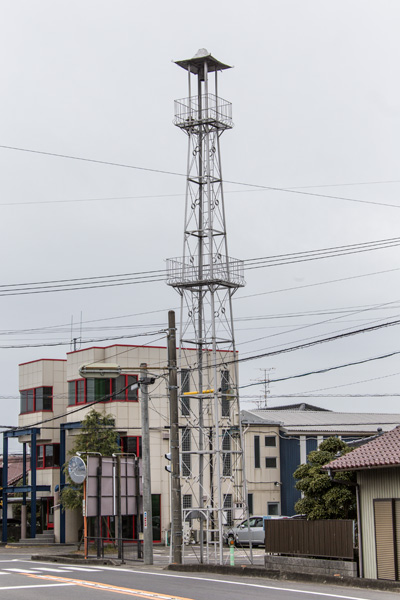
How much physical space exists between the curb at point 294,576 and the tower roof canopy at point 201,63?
60.4 ft

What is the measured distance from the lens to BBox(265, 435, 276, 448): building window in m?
54.9

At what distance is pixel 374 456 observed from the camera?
25.2 meters

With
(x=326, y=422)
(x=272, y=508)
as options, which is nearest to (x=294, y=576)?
(x=272, y=508)

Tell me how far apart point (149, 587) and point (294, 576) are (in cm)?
545

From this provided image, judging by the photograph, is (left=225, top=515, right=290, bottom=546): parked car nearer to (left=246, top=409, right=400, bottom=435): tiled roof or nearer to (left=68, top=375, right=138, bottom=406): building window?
(left=68, top=375, right=138, bottom=406): building window

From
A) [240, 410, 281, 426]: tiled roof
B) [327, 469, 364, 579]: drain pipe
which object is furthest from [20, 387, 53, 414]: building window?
[327, 469, 364, 579]: drain pipe

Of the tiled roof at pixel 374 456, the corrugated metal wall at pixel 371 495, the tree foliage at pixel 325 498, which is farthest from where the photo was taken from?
the tree foliage at pixel 325 498

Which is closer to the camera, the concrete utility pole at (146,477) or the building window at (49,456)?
the concrete utility pole at (146,477)

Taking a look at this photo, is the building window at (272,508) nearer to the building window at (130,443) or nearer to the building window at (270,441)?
the building window at (270,441)

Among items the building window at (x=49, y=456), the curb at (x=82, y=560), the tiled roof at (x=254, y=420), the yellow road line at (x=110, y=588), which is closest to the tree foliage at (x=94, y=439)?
the building window at (x=49, y=456)

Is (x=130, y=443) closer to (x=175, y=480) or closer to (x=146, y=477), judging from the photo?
(x=146, y=477)

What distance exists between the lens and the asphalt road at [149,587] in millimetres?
19500

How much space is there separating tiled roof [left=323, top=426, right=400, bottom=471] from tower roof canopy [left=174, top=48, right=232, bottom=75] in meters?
15.5

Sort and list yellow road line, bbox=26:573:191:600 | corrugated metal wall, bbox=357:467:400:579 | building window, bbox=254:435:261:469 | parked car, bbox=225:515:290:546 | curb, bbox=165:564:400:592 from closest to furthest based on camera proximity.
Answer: yellow road line, bbox=26:573:191:600 < curb, bbox=165:564:400:592 < corrugated metal wall, bbox=357:467:400:579 < parked car, bbox=225:515:290:546 < building window, bbox=254:435:261:469
